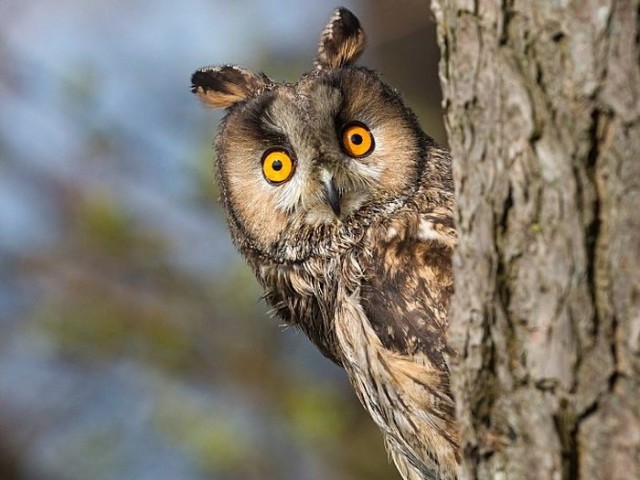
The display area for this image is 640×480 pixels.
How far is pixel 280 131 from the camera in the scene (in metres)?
3.33

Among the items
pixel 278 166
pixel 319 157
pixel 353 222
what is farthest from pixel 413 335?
pixel 278 166

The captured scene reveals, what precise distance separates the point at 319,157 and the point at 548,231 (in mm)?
1702

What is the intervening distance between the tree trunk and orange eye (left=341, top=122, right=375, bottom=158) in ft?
4.93

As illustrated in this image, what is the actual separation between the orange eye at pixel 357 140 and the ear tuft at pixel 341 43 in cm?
38

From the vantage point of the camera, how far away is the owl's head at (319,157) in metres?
3.24

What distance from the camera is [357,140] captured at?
10.9 ft

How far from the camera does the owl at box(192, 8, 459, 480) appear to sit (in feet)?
9.51

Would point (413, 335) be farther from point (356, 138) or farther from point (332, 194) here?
point (356, 138)

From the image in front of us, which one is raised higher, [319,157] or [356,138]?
[356,138]

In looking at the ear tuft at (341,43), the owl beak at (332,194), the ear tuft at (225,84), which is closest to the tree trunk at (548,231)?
the owl beak at (332,194)

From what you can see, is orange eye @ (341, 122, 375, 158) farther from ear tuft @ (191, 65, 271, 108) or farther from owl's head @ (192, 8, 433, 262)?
ear tuft @ (191, 65, 271, 108)

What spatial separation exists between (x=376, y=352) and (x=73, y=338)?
16.4 ft

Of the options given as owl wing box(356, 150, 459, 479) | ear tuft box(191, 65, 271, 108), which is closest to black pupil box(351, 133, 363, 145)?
owl wing box(356, 150, 459, 479)

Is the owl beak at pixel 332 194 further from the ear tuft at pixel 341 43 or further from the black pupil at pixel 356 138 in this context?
the ear tuft at pixel 341 43
